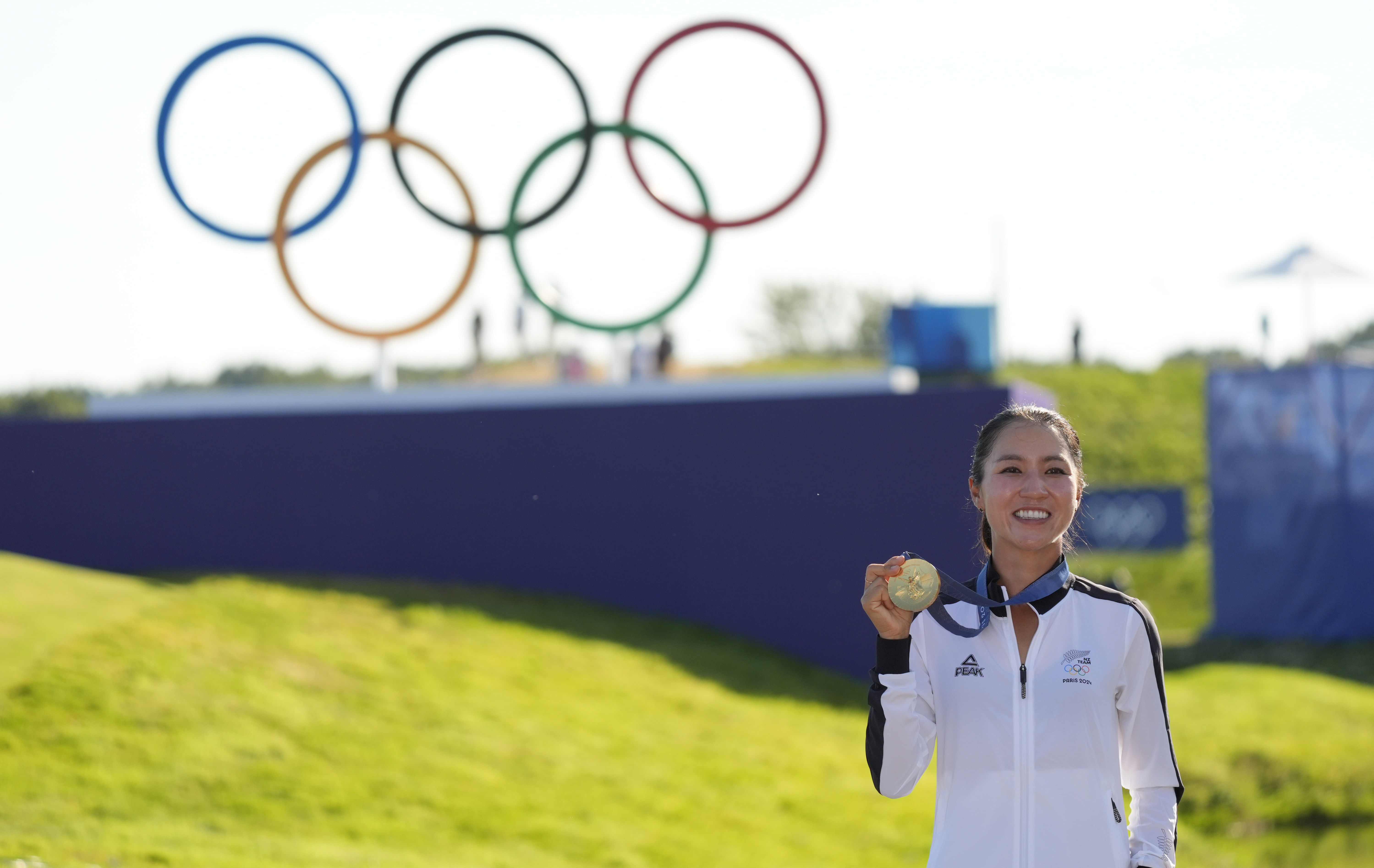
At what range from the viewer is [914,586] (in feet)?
8.79

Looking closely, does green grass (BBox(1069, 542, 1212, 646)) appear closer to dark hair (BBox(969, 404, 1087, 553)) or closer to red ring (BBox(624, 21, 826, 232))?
red ring (BBox(624, 21, 826, 232))

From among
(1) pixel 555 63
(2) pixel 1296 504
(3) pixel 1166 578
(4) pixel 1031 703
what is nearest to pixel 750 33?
(1) pixel 555 63

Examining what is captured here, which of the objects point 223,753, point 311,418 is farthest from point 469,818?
point 311,418

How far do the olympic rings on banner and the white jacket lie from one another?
6.47 metres

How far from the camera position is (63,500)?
15.4 metres

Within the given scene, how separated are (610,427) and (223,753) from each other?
6.31 meters

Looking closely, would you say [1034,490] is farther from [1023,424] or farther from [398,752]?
[398,752]

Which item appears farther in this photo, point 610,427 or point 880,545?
point 610,427

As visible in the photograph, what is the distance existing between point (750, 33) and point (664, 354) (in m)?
9.13

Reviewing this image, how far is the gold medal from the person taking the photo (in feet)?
8.77

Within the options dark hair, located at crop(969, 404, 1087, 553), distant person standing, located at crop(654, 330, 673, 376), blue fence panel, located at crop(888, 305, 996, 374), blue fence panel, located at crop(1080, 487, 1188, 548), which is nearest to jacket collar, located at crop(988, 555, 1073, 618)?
dark hair, located at crop(969, 404, 1087, 553)

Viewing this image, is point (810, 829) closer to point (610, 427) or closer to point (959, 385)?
point (610, 427)

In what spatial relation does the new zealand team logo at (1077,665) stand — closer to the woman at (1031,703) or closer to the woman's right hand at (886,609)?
the woman at (1031,703)

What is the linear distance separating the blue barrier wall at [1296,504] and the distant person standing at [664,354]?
689cm
